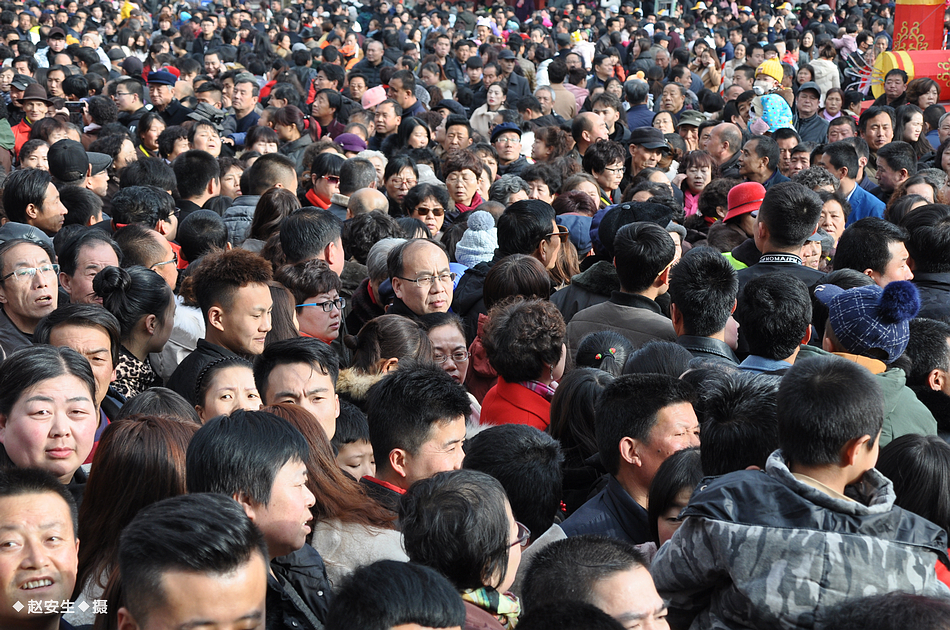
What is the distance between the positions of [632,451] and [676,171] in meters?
5.86

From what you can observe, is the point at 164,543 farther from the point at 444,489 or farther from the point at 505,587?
the point at 505,587

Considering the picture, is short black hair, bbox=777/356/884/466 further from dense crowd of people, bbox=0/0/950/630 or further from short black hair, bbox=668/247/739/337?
short black hair, bbox=668/247/739/337

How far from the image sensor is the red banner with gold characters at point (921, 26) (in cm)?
1137

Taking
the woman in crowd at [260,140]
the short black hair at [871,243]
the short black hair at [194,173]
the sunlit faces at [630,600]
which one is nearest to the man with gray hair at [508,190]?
the short black hair at [194,173]

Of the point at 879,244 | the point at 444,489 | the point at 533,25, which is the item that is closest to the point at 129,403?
the point at 444,489

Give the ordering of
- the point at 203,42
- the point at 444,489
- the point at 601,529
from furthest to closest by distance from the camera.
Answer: the point at 203,42, the point at 601,529, the point at 444,489

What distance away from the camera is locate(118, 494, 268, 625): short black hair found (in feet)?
5.93

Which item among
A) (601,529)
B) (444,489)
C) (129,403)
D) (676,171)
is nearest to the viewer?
(444,489)

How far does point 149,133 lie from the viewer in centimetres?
843

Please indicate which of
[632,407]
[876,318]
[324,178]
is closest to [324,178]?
[324,178]

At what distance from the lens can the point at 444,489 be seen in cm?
226

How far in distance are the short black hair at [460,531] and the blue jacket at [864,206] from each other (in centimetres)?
501

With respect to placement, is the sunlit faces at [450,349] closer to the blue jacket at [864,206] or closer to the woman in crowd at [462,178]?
the woman in crowd at [462,178]

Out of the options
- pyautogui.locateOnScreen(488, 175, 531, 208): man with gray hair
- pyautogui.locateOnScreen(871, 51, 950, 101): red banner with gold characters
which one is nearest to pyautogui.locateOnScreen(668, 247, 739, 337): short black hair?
pyautogui.locateOnScreen(488, 175, 531, 208): man with gray hair
